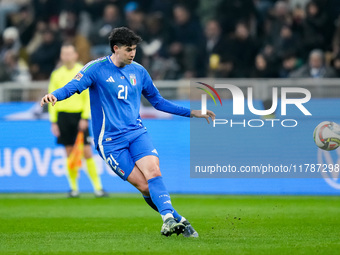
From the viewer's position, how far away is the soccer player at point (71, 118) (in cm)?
1351

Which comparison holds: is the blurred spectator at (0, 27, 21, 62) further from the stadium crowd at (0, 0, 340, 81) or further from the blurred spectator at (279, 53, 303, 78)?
the blurred spectator at (279, 53, 303, 78)

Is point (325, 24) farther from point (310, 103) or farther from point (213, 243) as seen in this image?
point (213, 243)

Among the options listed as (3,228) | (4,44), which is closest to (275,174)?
(3,228)

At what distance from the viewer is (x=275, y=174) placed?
543 inches

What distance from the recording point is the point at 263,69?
52.1 feet

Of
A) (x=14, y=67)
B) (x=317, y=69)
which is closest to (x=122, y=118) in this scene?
(x=317, y=69)

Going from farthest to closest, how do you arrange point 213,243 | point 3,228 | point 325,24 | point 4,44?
1. point 4,44
2. point 325,24
3. point 3,228
4. point 213,243

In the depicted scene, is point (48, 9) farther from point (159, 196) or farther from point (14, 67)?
point (159, 196)

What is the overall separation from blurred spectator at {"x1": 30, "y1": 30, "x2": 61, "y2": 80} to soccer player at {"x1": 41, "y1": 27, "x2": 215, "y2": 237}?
10.3m

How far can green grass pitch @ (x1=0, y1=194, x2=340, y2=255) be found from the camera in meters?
7.45

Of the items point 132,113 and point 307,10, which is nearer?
point 132,113

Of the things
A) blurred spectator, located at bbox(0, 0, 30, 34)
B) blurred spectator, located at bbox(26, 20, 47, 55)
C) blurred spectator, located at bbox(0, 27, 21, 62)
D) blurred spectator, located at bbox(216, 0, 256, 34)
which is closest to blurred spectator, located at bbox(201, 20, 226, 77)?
blurred spectator, located at bbox(216, 0, 256, 34)

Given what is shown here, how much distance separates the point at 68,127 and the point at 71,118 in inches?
6.8

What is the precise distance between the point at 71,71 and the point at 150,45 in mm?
4200
